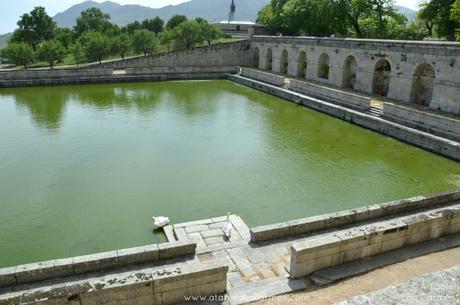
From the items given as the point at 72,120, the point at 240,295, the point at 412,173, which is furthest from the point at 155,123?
the point at 240,295

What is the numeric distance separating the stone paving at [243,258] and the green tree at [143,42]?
32227mm

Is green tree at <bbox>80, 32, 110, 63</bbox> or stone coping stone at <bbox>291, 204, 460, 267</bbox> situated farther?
green tree at <bbox>80, 32, 110, 63</bbox>

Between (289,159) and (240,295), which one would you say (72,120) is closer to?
(289,159)

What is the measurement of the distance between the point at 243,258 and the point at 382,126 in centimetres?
1194

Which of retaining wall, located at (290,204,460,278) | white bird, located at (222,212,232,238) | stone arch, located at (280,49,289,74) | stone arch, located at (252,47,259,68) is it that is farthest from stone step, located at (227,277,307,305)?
stone arch, located at (252,47,259,68)

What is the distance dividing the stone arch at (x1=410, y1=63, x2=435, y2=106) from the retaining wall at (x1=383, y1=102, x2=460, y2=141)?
11.7 ft

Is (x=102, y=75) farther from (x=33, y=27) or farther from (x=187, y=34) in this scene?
(x=33, y=27)

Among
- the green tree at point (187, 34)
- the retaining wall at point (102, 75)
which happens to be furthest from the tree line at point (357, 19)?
the retaining wall at point (102, 75)

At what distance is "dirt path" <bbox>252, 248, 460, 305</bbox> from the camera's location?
5480 mm

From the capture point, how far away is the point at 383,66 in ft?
74.9

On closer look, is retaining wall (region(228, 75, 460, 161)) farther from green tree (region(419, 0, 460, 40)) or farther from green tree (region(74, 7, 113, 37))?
green tree (region(74, 7, 113, 37))

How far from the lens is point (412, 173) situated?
1239cm

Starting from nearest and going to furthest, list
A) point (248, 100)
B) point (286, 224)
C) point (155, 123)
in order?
point (286, 224), point (155, 123), point (248, 100)

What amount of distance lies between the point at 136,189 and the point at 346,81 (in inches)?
711
